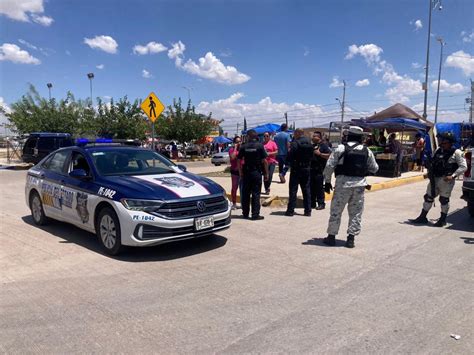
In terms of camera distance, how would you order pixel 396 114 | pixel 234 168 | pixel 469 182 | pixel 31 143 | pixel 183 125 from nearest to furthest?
pixel 469 182 → pixel 234 168 → pixel 396 114 → pixel 31 143 → pixel 183 125

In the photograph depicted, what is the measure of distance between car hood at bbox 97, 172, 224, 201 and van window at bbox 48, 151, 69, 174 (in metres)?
1.51

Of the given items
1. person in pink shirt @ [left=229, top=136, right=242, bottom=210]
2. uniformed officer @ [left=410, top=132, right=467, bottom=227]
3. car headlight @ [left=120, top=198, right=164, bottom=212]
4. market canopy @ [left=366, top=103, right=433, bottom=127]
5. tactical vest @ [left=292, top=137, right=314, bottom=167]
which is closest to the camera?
car headlight @ [left=120, top=198, right=164, bottom=212]

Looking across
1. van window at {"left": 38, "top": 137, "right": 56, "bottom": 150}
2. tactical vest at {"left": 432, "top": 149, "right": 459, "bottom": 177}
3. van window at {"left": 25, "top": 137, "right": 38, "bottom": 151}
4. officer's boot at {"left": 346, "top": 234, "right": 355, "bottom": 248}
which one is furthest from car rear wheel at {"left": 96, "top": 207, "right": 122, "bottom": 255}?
van window at {"left": 25, "top": 137, "right": 38, "bottom": 151}

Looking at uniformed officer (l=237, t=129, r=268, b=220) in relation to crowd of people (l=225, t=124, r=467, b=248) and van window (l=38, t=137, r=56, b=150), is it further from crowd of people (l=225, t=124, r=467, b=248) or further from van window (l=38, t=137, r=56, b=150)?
van window (l=38, t=137, r=56, b=150)

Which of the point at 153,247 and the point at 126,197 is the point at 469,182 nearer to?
the point at 153,247

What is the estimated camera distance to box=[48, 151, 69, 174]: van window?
6.86 meters

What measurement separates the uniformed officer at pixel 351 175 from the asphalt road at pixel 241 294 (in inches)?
16.6

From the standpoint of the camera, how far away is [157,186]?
18.2 ft

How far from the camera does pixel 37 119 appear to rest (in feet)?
99.4

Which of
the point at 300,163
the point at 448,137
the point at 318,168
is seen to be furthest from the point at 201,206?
the point at 448,137

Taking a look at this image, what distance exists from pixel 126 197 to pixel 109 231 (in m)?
0.62

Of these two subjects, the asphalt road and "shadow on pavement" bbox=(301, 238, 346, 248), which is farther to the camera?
"shadow on pavement" bbox=(301, 238, 346, 248)

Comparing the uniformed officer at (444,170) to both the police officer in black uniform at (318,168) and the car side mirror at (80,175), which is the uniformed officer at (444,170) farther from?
the car side mirror at (80,175)

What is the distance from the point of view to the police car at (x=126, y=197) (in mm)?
5207
